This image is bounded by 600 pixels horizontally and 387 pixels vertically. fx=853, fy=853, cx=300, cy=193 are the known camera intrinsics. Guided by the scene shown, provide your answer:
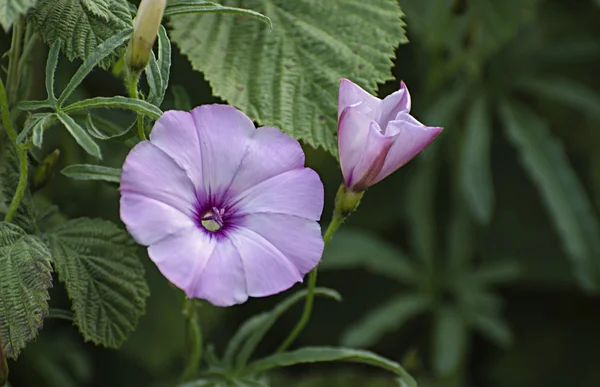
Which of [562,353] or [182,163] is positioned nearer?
[182,163]

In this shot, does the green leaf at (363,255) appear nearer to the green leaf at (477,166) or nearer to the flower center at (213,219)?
the green leaf at (477,166)

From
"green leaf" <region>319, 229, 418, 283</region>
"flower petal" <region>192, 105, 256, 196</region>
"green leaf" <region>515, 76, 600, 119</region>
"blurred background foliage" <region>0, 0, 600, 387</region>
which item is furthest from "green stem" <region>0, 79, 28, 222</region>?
"green leaf" <region>515, 76, 600, 119</region>

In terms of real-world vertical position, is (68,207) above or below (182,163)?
below

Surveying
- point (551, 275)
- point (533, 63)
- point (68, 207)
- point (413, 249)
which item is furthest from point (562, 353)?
point (68, 207)

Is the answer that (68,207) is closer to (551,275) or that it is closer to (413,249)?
(413,249)

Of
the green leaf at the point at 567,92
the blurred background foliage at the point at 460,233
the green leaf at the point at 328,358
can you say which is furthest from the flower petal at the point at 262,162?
the green leaf at the point at 567,92

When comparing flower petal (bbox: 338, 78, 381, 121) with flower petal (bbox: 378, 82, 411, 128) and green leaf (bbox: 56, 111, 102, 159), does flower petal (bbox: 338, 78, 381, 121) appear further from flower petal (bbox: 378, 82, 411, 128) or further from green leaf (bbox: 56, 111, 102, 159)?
green leaf (bbox: 56, 111, 102, 159)

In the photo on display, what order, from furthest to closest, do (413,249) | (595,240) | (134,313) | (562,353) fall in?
(562,353) < (413,249) < (595,240) < (134,313)
